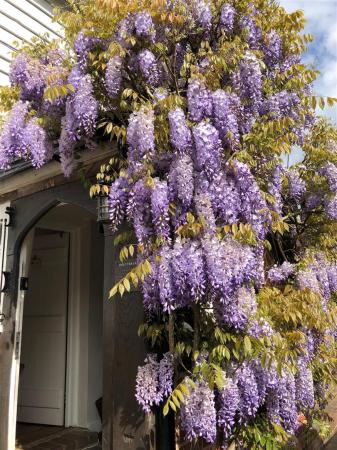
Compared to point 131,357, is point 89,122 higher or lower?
higher

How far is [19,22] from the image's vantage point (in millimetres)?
6156

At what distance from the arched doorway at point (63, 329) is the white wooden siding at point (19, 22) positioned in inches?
89.8

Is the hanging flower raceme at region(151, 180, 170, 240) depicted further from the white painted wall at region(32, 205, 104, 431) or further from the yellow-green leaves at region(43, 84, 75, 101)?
the white painted wall at region(32, 205, 104, 431)

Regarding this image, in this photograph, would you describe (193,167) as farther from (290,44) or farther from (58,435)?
(58,435)

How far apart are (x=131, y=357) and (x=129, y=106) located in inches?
74.1

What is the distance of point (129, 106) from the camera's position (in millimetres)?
3219

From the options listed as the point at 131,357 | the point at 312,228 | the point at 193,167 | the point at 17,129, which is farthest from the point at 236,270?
the point at 312,228

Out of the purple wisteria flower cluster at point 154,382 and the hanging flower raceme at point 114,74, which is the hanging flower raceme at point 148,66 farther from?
the purple wisteria flower cluster at point 154,382

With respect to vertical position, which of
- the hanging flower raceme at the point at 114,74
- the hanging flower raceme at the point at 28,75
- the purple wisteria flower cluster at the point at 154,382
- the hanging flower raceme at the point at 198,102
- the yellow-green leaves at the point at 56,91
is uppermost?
the hanging flower raceme at the point at 28,75

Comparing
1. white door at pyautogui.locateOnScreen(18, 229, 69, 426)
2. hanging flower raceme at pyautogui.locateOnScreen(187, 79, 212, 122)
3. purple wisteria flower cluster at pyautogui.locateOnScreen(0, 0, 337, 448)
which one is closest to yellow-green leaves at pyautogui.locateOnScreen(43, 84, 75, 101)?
purple wisteria flower cluster at pyautogui.locateOnScreen(0, 0, 337, 448)

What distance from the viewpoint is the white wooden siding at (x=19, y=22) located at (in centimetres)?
590

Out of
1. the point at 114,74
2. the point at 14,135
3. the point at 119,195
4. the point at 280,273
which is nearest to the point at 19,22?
the point at 14,135

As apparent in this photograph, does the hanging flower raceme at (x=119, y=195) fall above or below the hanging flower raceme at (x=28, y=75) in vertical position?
below

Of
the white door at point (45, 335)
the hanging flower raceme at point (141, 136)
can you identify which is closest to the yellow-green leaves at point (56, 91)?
the hanging flower raceme at point (141, 136)
